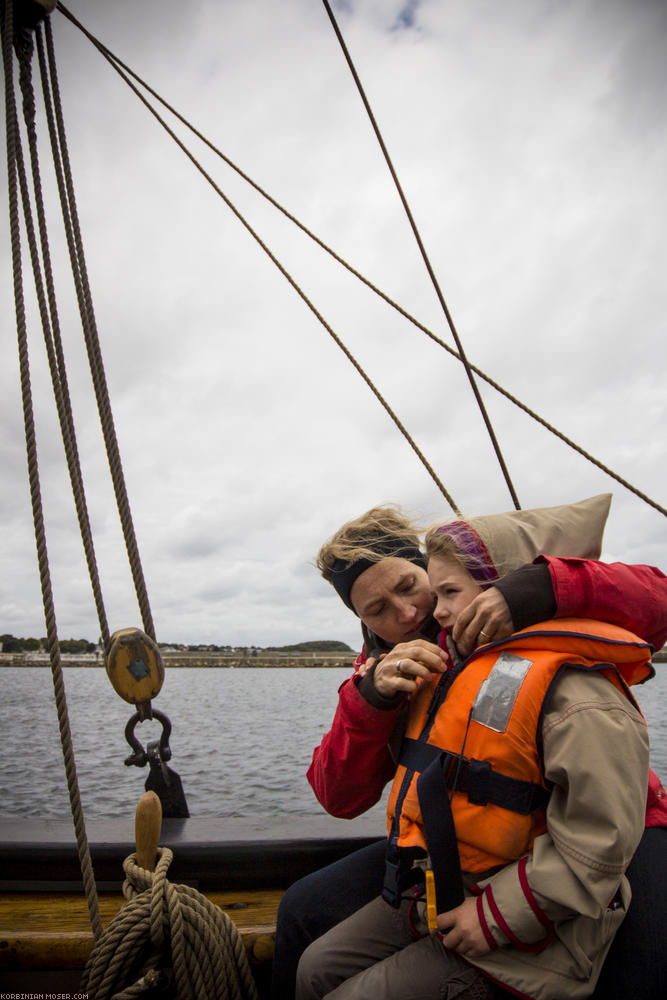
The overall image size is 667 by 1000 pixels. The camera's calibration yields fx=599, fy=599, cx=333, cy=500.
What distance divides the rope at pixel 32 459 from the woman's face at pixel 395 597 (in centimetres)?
95

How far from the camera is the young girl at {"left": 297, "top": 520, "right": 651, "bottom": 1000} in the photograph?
1.17 meters

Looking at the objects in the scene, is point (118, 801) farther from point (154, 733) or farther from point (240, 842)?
point (154, 733)

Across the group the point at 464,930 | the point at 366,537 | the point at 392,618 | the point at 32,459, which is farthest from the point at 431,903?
the point at 32,459

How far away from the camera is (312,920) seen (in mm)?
1700

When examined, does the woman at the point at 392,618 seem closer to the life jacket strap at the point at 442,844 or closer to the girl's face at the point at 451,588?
the girl's face at the point at 451,588

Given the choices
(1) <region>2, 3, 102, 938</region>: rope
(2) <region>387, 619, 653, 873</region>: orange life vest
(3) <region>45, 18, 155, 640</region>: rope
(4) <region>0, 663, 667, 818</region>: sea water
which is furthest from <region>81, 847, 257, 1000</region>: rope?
(4) <region>0, 663, 667, 818</region>: sea water

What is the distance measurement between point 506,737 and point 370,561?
0.84m

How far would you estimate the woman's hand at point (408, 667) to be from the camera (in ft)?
4.91

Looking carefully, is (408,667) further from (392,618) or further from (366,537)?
(366,537)

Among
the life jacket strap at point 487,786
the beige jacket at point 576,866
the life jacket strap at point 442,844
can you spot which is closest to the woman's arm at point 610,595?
the beige jacket at point 576,866

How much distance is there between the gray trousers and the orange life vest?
8.3 inches

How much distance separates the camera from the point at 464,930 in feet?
4.05

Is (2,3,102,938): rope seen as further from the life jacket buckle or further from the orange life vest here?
the life jacket buckle

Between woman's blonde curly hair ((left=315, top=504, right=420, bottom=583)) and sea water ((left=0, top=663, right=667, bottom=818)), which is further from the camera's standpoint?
sea water ((left=0, top=663, right=667, bottom=818))
